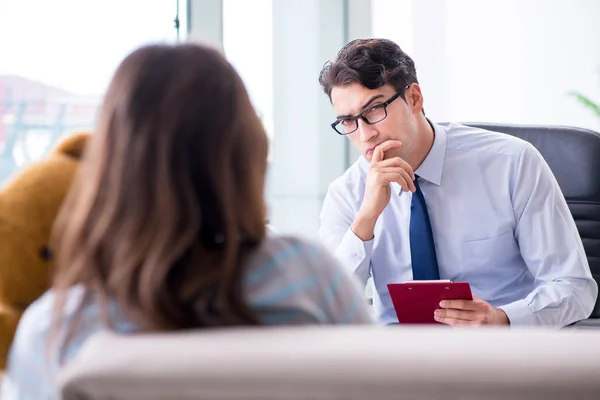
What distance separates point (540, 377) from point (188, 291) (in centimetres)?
36

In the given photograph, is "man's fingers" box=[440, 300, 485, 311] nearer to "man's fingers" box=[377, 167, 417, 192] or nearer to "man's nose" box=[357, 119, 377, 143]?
"man's fingers" box=[377, 167, 417, 192]

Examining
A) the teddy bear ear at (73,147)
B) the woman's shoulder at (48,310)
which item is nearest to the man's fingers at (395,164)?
the teddy bear ear at (73,147)

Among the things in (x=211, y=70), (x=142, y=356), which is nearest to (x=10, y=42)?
(x=211, y=70)

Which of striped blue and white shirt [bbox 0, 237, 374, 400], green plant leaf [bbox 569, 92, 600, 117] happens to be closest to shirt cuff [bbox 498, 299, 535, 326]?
striped blue and white shirt [bbox 0, 237, 374, 400]

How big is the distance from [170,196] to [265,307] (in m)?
0.15

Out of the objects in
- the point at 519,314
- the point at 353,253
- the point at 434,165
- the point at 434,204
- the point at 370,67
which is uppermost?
the point at 370,67

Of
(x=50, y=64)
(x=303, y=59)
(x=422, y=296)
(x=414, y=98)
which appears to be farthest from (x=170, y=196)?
(x=303, y=59)

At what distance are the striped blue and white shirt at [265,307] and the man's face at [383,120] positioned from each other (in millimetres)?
1271

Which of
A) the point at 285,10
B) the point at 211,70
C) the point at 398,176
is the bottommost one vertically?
the point at 398,176

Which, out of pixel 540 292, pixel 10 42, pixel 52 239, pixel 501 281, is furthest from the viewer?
pixel 10 42

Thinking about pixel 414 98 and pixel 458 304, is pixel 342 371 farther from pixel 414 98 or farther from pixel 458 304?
pixel 414 98

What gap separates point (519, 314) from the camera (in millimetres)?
1902

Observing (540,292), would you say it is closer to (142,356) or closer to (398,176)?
(398,176)

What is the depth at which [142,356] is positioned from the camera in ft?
2.07
